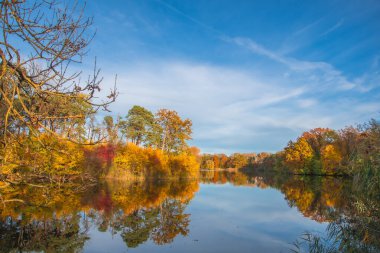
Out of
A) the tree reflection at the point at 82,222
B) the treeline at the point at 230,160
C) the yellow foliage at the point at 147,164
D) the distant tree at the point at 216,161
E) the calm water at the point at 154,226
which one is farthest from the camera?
the distant tree at the point at 216,161

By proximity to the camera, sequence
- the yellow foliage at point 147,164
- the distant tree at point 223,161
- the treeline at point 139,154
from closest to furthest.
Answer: the treeline at point 139,154
the yellow foliage at point 147,164
the distant tree at point 223,161

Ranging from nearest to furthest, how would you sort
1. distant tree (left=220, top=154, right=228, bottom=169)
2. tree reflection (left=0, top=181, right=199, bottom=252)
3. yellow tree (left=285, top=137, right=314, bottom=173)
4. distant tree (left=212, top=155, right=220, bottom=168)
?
1. tree reflection (left=0, top=181, right=199, bottom=252)
2. yellow tree (left=285, top=137, right=314, bottom=173)
3. distant tree (left=212, top=155, right=220, bottom=168)
4. distant tree (left=220, top=154, right=228, bottom=169)

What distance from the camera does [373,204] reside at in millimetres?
10617

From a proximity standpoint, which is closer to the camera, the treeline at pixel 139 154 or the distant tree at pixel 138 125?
the treeline at pixel 139 154

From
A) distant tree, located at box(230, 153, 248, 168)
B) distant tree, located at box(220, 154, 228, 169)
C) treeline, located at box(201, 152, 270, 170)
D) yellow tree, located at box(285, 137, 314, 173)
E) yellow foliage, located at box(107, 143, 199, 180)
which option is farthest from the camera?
distant tree, located at box(220, 154, 228, 169)

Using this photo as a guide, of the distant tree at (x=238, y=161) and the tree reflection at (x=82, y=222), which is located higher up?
the distant tree at (x=238, y=161)

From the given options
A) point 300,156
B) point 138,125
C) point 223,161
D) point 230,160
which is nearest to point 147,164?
point 138,125

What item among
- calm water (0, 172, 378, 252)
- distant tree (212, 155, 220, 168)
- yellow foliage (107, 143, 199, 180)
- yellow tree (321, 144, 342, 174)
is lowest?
calm water (0, 172, 378, 252)

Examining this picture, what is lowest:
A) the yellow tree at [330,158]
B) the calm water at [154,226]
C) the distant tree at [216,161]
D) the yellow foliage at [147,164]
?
the calm water at [154,226]

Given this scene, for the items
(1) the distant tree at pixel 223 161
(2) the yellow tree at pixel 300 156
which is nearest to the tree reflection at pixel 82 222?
(2) the yellow tree at pixel 300 156

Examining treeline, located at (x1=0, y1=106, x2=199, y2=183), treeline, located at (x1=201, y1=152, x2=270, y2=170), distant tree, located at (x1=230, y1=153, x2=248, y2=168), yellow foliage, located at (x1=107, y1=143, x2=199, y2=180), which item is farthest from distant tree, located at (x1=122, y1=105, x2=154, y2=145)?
distant tree, located at (x1=230, y1=153, x2=248, y2=168)

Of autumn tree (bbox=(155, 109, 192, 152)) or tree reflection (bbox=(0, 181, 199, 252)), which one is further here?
autumn tree (bbox=(155, 109, 192, 152))

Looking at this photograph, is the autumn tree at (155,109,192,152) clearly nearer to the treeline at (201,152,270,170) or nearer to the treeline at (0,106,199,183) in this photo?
the treeline at (0,106,199,183)

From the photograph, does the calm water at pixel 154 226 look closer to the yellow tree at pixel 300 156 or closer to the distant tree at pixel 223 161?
the yellow tree at pixel 300 156
